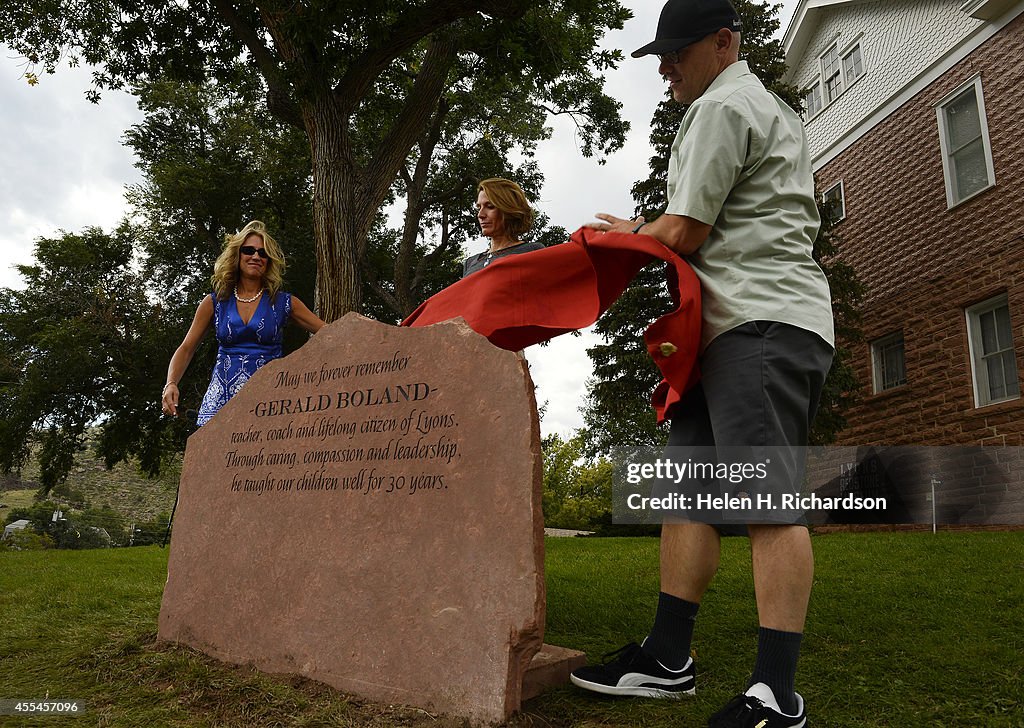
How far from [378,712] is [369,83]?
26.2 ft

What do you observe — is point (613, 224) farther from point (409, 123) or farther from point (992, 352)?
point (992, 352)

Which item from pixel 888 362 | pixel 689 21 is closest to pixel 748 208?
pixel 689 21

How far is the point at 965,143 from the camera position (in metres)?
12.1

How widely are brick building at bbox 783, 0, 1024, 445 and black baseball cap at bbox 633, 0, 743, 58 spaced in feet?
33.5

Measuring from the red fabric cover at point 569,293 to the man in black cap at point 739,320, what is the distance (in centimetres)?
7

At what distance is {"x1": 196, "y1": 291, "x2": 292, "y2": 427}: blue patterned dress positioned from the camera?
13.9 ft

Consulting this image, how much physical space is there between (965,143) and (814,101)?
5.51 metres

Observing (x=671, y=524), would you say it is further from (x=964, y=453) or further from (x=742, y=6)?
(x=742, y=6)

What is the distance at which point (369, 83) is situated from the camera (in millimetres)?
8977

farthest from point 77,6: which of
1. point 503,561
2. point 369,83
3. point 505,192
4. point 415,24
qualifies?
point 503,561

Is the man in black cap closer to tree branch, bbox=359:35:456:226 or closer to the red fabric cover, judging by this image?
the red fabric cover

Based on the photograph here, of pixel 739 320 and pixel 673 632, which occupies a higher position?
pixel 739 320

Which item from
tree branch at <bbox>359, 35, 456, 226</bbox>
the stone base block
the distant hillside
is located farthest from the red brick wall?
the distant hillside

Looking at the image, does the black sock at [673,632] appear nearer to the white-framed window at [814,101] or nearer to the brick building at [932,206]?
the brick building at [932,206]
